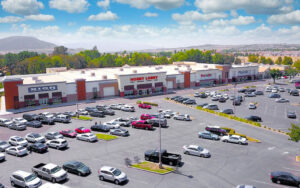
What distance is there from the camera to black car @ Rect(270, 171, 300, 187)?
30364 millimetres

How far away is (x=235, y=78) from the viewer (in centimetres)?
12519

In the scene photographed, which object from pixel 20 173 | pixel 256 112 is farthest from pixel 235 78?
pixel 20 173

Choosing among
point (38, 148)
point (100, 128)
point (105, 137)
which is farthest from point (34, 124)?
point (105, 137)

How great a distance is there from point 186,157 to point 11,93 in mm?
55986

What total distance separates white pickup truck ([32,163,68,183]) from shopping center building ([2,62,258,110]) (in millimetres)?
47633

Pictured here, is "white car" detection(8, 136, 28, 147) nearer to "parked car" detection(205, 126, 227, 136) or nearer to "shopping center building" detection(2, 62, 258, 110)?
"shopping center building" detection(2, 62, 258, 110)

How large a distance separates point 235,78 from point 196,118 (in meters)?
70.6

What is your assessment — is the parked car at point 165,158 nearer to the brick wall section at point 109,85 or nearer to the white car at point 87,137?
the white car at point 87,137

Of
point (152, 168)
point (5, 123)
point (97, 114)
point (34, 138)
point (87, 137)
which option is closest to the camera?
point (152, 168)

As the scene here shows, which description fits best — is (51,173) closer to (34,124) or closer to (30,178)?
(30,178)

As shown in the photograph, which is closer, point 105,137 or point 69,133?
point 105,137

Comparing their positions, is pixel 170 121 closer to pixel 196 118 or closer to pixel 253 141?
pixel 196 118

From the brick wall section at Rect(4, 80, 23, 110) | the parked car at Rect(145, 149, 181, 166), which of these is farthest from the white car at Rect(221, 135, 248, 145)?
the brick wall section at Rect(4, 80, 23, 110)

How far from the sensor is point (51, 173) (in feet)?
104
